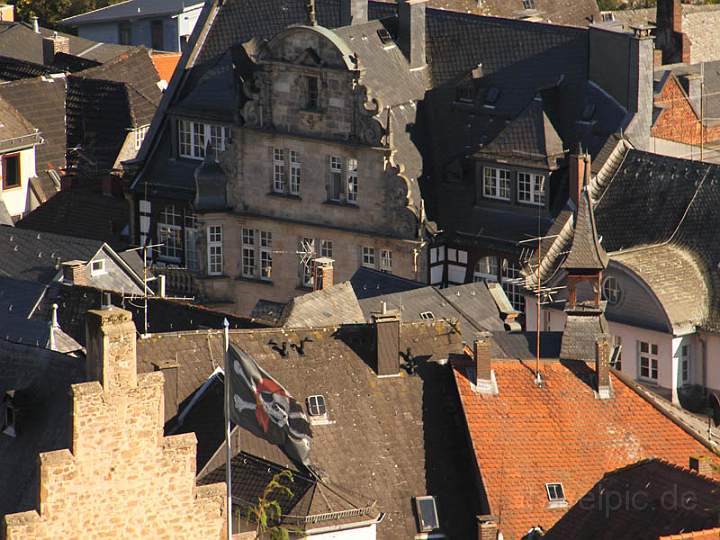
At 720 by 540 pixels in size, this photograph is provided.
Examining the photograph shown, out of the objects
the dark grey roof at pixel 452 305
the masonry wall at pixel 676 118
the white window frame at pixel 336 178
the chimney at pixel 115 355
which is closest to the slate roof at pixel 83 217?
the white window frame at pixel 336 178

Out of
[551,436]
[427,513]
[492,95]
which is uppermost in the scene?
[492,95]

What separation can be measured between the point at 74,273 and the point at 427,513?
805 inches

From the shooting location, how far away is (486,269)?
320 feet

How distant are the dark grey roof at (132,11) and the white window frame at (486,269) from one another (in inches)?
1827

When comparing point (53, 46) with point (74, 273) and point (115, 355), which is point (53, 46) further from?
point (115, 355)

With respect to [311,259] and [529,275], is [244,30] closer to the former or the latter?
[311,259]

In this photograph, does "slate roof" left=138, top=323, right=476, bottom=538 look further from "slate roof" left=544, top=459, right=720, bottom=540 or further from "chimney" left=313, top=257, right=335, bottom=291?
"chimney" left=313, top=257, right=335, bottom=291

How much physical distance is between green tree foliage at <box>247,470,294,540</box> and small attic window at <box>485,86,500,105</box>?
3302 cm

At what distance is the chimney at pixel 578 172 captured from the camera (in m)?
95.6

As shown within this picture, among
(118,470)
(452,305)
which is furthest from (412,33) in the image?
(118,470)

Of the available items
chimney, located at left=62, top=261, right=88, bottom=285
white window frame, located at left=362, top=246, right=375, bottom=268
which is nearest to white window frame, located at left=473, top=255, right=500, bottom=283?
white window frame, located at left=362, top=246, right=375, bottom=268

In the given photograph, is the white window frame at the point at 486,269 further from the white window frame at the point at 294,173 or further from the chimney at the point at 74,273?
the chimney at the point at 74,273

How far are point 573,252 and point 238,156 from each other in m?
23.4

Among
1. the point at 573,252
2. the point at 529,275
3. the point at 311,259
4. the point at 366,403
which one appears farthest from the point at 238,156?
the point at 366,403
